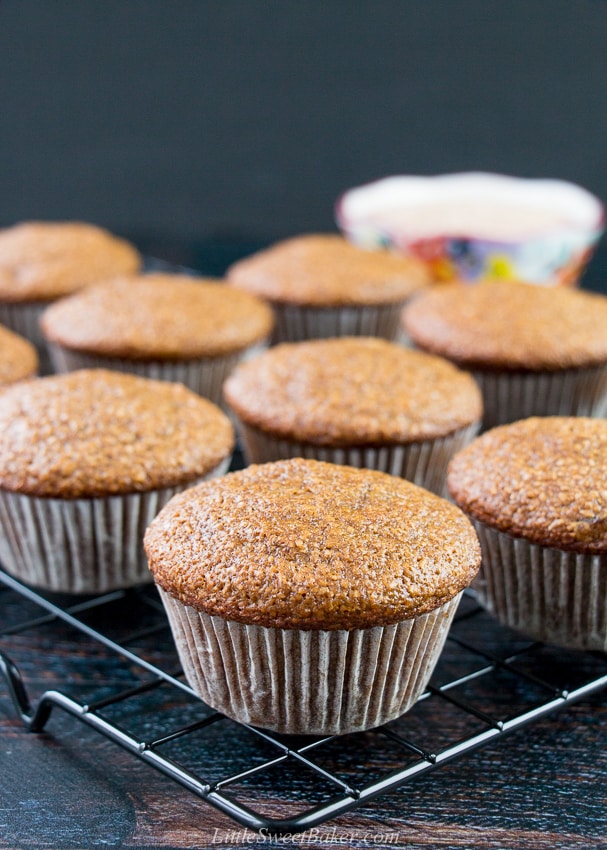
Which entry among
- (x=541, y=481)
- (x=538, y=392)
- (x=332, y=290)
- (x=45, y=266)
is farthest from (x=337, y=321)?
(x=541, y=481)

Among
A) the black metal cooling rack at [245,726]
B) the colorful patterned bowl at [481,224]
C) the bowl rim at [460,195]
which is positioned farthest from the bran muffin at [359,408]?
the bowl rim at [460,195]

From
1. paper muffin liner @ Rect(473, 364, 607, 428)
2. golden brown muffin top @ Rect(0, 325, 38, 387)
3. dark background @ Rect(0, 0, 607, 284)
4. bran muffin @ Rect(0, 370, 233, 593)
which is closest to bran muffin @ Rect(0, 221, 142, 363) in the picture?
golden brown muffin top @ Rect(0, 325, 38, 387)

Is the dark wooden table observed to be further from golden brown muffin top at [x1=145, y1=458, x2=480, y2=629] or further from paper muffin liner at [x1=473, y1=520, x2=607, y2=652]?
golden brown muffin top at [x1=145, y1=458, x2=480, y2=629]

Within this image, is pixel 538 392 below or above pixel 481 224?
below

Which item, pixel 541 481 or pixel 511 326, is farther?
pixel 511 326

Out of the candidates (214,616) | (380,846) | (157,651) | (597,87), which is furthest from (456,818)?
(597,87)

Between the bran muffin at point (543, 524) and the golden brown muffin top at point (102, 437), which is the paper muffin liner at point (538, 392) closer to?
the bran muffin at point (543, 524)

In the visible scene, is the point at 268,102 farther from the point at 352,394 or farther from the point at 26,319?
the point at 352,394
